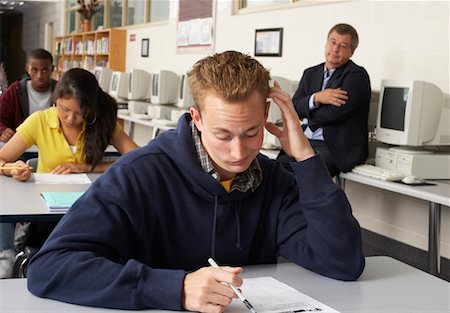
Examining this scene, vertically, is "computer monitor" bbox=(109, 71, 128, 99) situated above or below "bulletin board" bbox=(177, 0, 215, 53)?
below

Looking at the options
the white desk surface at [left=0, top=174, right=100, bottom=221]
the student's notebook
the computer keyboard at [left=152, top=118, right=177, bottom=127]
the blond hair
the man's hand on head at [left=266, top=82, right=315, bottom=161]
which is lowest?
the white desk surface at [left=0, top=174, right=100, bottom=221]

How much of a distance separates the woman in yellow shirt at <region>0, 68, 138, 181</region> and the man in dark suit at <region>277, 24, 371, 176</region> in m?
1.48

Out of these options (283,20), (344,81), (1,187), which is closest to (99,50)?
(283,20)

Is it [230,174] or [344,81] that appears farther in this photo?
[344,81]

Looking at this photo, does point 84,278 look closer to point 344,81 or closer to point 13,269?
point 13,269

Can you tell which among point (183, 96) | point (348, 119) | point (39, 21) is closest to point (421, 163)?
point (348, 119)

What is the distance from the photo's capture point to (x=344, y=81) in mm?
4496

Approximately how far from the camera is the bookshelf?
10336 millimetres

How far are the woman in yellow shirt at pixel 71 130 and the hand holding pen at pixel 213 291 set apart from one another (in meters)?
1.95

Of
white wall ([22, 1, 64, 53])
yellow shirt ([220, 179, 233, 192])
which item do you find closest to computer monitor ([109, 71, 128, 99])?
white wall ([22, 1, 64, 53])

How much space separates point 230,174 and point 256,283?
28 cm

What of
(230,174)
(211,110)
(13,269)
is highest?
(211,110)

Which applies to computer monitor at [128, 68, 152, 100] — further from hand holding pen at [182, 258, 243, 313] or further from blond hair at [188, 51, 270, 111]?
hand holding pen at [182, 258, 243, 313]

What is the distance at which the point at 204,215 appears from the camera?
66.2 inches
